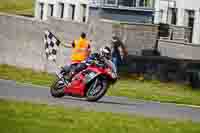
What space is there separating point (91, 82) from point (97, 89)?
22 cm

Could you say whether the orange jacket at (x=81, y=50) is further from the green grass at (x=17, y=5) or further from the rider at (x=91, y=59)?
the green grass at (x=17, y=5)

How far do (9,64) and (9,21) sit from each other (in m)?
1.62

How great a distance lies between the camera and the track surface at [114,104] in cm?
1806

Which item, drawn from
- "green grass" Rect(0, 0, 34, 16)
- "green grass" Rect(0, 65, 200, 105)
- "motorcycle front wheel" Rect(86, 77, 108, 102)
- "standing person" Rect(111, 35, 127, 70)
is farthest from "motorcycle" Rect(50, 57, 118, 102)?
"green grass" Rect(0, 0, 34, 16)

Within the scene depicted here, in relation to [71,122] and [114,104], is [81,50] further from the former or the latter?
[71,122]

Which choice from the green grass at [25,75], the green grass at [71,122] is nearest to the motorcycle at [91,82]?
the green grass at [71,122]

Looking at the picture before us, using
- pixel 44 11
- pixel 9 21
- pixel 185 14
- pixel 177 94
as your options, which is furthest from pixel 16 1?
pixel 177 94

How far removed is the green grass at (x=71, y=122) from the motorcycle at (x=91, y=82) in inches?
148

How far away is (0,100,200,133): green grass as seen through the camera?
12630 mm

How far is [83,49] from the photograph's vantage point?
24.1 metres

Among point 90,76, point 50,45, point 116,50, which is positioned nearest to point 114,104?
point 90,76

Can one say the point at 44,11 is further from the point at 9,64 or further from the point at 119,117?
the point at 119,117

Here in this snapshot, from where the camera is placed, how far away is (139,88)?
26.5m

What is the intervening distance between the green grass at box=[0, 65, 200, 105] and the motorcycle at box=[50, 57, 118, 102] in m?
3.13
